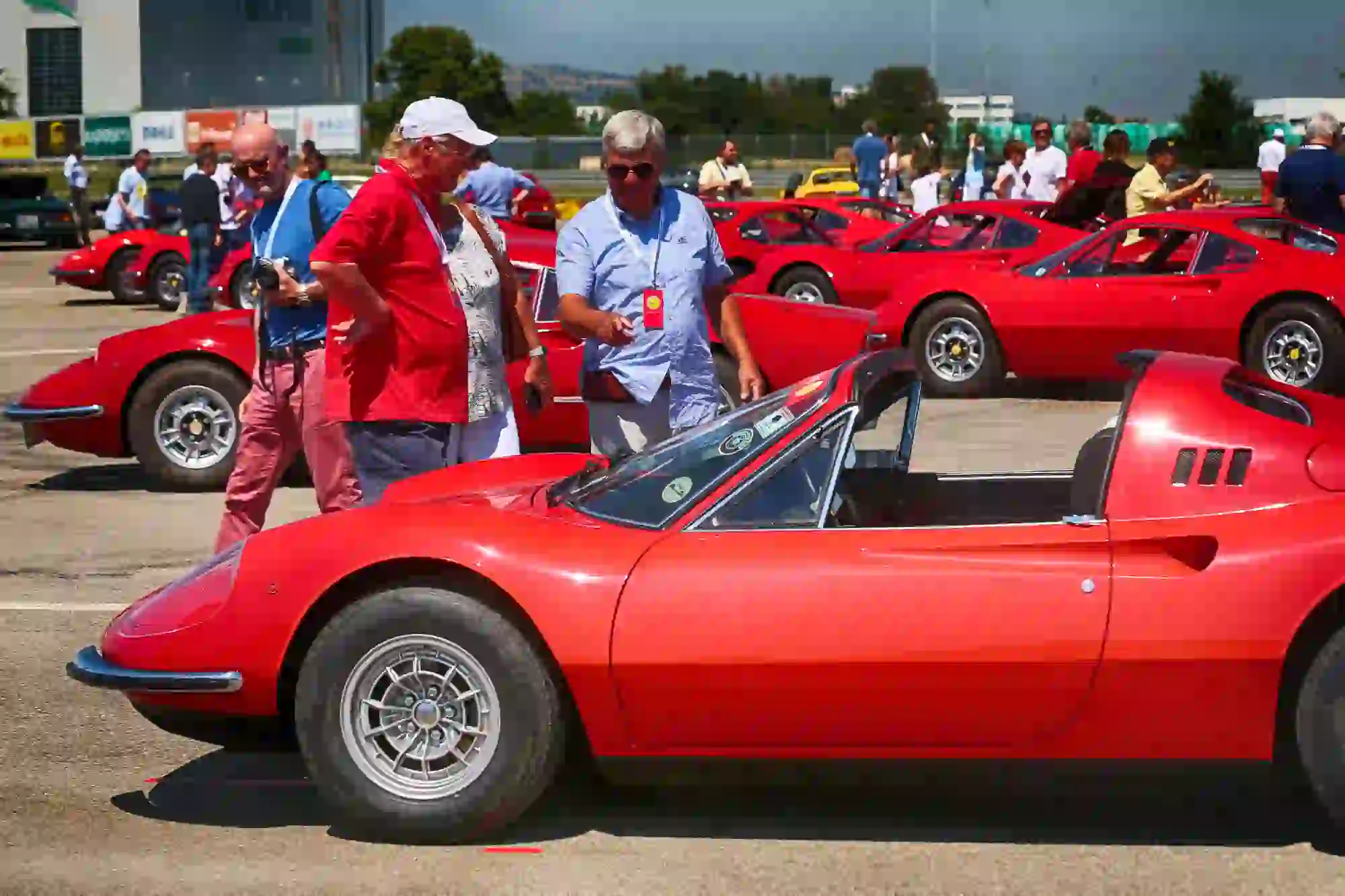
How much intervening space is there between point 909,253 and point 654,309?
34.7 ft

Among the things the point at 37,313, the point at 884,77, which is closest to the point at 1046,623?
the point at 37,313

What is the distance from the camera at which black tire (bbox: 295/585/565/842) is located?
4758 millimetres

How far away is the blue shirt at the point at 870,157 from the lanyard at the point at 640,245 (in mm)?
22208

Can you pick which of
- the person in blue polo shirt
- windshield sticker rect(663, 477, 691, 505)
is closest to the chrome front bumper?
windshield sticker rect(663, 477, 691, 505)

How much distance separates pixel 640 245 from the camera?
6242mm

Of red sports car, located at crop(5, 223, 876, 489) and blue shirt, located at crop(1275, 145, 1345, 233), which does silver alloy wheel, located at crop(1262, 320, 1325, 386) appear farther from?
red sports car, located at crop(5, 223, 876, 489)

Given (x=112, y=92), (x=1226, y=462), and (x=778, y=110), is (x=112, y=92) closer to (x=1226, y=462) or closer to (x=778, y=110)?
(x=778, y=110)

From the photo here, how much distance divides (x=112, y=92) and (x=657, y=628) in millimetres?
120216

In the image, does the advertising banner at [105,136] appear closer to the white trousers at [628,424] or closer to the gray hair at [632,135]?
the white trousers at [628,424]

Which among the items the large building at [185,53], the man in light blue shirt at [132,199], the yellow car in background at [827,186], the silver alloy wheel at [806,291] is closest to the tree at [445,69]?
the large building at [185,53]

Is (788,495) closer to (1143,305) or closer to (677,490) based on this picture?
(677,490)

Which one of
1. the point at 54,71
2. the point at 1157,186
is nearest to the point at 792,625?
the point at 1157,186

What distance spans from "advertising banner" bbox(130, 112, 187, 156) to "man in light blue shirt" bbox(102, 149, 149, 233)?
1546 inches

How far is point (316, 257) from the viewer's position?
18.7ft
